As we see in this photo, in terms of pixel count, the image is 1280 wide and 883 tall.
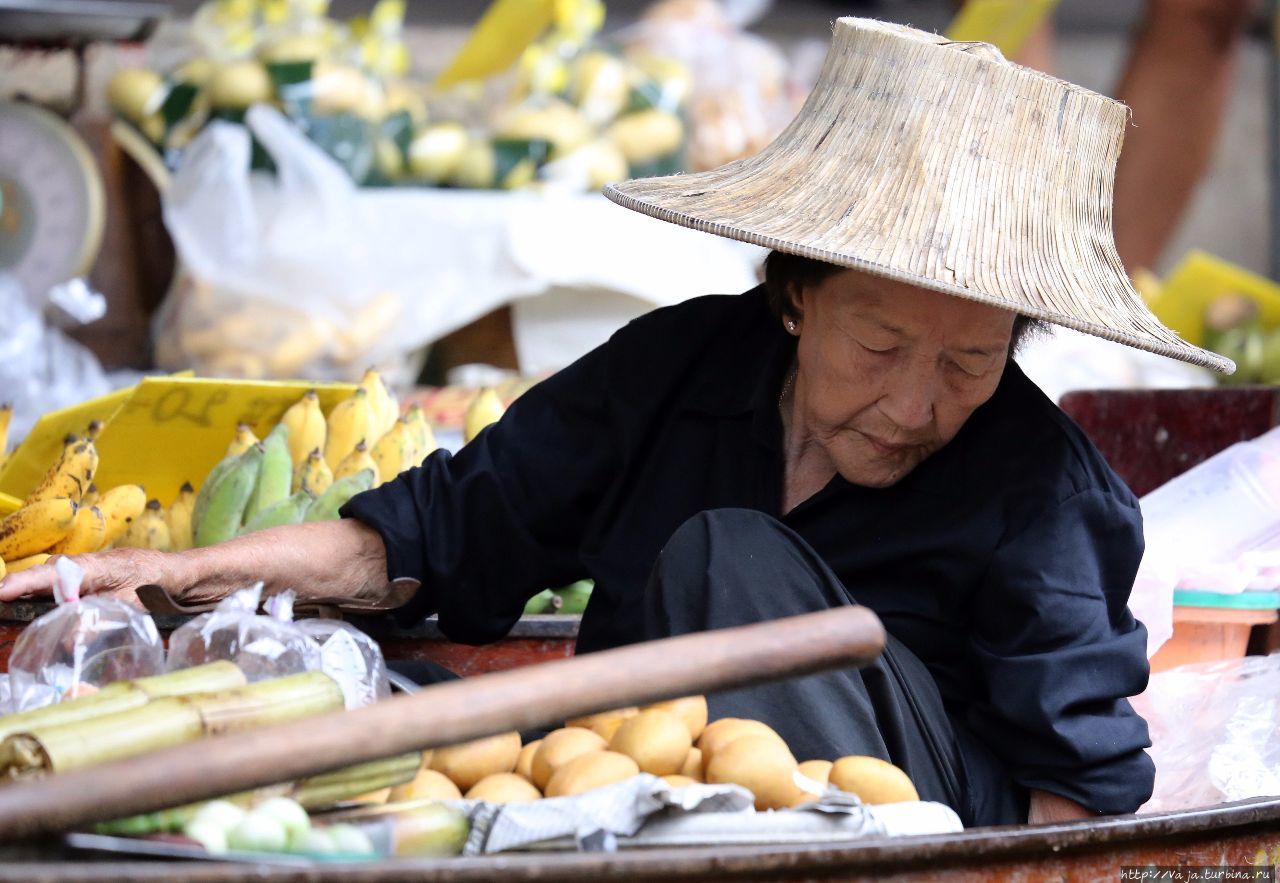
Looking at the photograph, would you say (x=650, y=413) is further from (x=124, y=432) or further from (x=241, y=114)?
(x=241, y=114)

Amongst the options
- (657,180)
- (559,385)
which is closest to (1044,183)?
(657,180)

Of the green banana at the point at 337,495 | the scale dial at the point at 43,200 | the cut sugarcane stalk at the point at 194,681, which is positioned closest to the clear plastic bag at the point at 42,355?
the scale dial at the point at 43,200

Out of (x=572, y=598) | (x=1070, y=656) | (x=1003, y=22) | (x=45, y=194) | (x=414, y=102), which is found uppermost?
(x=1003, y=22)

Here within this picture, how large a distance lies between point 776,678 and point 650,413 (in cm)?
84

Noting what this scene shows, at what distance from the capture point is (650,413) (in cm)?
204

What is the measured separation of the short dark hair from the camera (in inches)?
74.3

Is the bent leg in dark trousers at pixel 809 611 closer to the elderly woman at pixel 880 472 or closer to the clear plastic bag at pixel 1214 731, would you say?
the elderly woman at pixel 880 472

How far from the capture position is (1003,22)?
13.9 ft

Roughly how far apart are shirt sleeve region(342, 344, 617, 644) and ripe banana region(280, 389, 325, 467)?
2.16 ft

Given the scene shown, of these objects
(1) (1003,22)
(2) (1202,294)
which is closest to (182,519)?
(1) (1003,22)

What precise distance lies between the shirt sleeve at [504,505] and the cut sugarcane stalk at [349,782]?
2.33ft

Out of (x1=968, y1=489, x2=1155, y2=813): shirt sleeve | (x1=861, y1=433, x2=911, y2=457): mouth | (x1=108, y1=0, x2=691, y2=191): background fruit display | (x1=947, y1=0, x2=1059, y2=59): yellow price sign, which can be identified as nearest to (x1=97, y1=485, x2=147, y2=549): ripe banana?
(x1=861, y1=433, x2=911, y2=457): mouth

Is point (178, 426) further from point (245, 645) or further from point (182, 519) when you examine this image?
point (245, 645)

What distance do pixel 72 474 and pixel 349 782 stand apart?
1.23 meters
